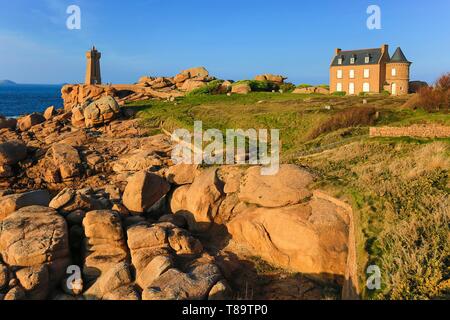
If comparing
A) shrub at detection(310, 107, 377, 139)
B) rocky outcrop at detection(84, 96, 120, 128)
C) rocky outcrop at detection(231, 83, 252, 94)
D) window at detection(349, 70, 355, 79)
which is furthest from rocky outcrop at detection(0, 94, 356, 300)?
window at detection(349, 70, 355, 79)

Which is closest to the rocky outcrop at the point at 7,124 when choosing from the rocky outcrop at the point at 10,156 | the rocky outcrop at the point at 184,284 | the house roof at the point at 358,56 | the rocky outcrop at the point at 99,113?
the rocky outcrop at the point at 99,113

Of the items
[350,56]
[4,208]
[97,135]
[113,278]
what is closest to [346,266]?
[113,278]

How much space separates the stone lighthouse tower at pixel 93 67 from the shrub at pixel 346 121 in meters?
55.8

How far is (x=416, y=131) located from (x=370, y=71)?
3207cm

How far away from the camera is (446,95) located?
1176 inches

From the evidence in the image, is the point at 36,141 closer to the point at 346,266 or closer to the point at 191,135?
the point at 191,135

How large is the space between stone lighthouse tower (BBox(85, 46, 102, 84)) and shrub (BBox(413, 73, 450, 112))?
58874 millimetres

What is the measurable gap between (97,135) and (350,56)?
111 ft

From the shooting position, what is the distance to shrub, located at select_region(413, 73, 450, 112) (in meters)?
30.0

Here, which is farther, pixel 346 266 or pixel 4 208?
pixel 4 208

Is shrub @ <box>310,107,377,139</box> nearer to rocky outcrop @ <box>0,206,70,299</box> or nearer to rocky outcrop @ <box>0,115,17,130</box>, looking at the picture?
rocky outcrop @ <box>0,206,70,299</box>

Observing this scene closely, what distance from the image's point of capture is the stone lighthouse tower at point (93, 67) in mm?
74250

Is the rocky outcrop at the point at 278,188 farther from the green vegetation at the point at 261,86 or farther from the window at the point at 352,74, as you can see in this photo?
the green vegetation at the point at 261,86

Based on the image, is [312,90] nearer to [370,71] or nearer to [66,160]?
[370,71]
